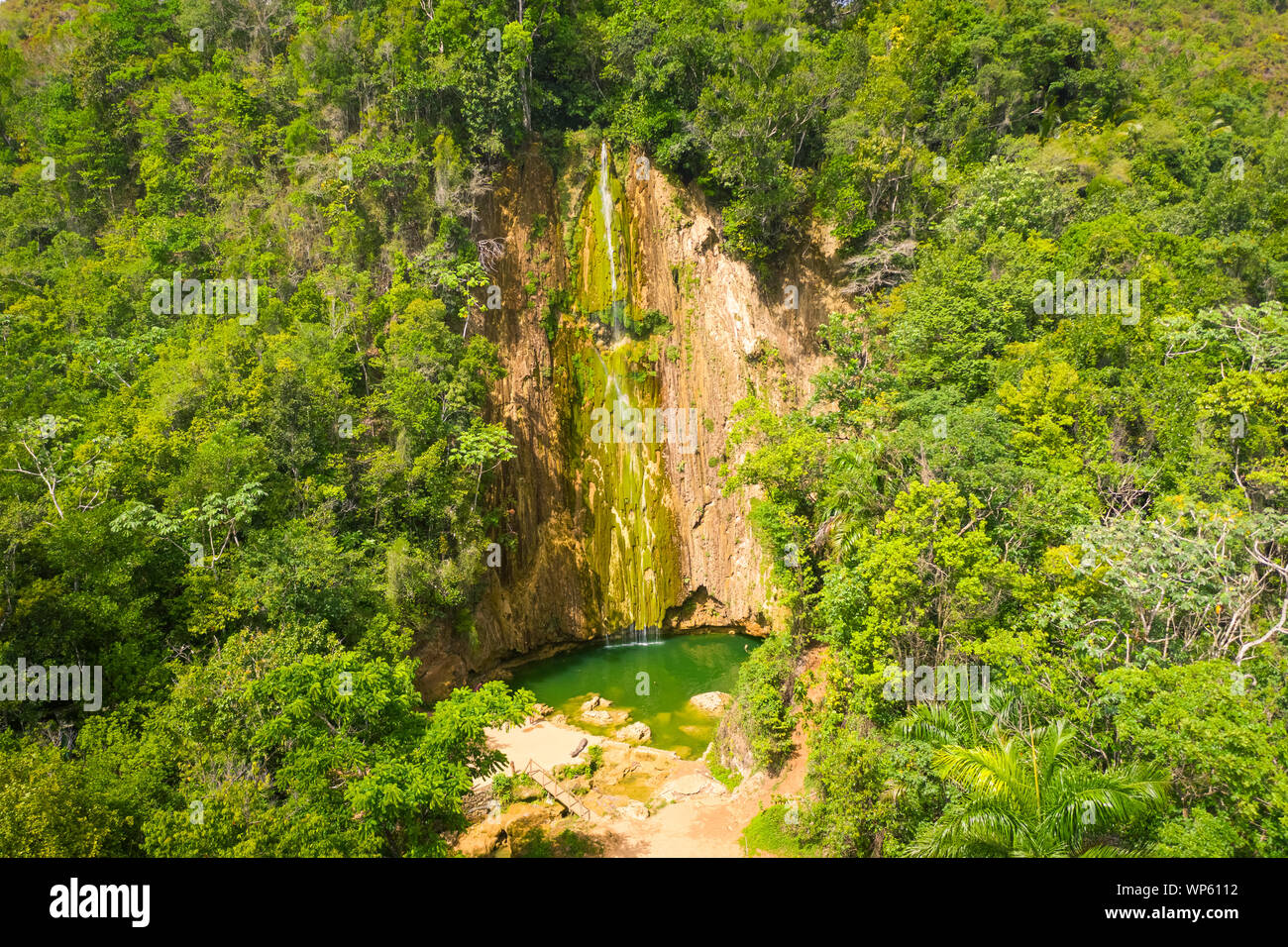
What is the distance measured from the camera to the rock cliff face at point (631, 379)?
2841cm

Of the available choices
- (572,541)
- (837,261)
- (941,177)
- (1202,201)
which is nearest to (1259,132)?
(1202,201)

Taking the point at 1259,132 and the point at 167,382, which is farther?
the point at 1259,132

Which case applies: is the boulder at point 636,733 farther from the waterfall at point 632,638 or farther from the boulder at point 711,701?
the waterfall at point 632,638

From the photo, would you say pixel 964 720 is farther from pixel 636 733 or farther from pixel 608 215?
pixel 608 215

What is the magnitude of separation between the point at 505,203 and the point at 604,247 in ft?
14.9

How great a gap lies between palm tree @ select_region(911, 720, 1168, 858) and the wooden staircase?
29.6 ft

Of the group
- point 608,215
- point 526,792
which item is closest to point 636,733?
point 526,792

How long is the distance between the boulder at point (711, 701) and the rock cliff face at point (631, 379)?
4.40 metres

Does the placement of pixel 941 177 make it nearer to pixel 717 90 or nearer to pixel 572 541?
pixel 717 90

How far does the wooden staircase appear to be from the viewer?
1825cm

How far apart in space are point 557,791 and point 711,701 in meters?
6.88

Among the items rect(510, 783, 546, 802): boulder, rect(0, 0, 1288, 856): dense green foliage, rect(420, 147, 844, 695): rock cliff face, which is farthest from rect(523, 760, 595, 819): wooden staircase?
rect(420, 147, 844, 695): rock cliff face

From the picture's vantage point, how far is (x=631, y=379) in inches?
1180

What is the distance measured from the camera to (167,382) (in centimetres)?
2098
